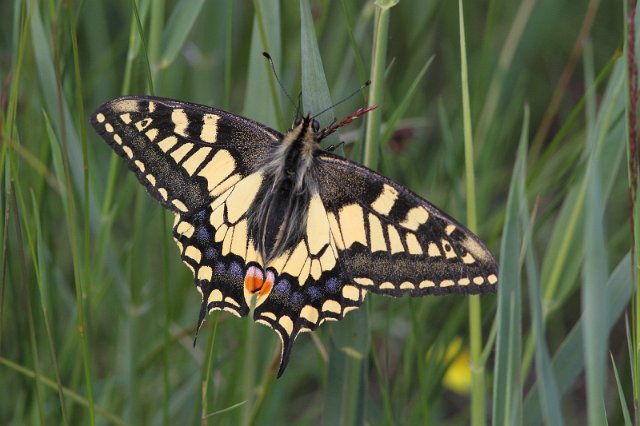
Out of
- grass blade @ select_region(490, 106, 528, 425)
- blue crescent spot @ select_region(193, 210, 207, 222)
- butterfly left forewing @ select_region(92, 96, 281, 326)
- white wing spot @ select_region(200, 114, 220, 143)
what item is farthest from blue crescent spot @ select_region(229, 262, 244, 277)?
grass blade @ select_region(490, 106, 528, 425)

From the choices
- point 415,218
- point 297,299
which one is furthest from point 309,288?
point 415,218

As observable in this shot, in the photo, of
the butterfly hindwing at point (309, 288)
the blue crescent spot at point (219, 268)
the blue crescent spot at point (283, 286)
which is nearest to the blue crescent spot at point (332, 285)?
the butterfly hindwing at point (309, 288)

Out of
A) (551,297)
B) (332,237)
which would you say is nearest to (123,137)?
(332,237)

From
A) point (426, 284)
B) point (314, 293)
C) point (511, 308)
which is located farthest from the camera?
point (314, 293)

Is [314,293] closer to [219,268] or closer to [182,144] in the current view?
[219,268]

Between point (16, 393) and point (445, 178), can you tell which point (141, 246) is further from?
point (445, 178)

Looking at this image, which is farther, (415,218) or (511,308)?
(415,218)

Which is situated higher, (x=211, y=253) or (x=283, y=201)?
(x=283, y=201)
